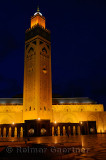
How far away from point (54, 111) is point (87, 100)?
33.2 feet

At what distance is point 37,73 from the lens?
33.4m

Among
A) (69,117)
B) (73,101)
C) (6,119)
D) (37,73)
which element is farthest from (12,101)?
(73,101)

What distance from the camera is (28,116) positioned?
1266 inches

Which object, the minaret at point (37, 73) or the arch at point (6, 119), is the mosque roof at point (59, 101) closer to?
the arch at point (6, 119)

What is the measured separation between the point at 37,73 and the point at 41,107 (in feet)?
22.9

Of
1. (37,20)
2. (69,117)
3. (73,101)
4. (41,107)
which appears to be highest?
(37,20)

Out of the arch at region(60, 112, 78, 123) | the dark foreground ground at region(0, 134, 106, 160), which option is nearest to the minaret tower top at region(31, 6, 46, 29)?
the arch at region(60, 112, 78, 123)

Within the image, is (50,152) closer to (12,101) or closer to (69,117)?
(69,117)

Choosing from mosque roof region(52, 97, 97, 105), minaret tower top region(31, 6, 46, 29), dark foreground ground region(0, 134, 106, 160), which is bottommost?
dark foreground ground region(0, 134, 106, 160)

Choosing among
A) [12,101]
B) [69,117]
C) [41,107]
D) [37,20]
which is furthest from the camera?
[12,101]

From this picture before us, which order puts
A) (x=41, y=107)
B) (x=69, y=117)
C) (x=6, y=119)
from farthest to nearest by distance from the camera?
(x=69, y=117) < (x=6, y=119) < (x=41, y=107)

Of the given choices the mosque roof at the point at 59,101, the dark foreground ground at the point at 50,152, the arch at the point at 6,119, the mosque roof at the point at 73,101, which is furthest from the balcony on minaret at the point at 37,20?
the dark foreground ground at the point at 50,152

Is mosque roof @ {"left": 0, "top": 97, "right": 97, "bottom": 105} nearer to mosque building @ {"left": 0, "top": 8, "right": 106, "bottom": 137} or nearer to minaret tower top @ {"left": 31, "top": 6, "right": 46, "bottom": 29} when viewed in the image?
mosque building @ {"left": 0, "top": 8, "right": 106, "bottom": 137}

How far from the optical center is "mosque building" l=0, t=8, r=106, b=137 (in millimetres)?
27209
